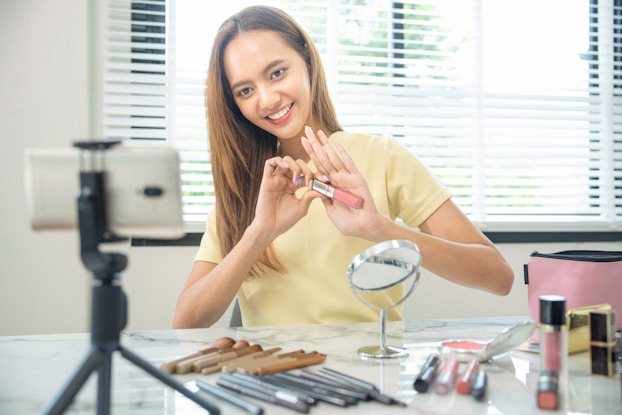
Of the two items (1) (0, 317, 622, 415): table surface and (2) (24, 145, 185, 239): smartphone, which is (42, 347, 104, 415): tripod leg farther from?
(2) (24, 145, 185, 239): smartphone

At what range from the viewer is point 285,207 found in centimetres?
135

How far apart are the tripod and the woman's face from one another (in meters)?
0.87

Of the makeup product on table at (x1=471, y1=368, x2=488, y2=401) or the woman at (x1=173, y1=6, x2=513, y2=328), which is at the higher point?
the woman at (x1=173, y1=6, x2=513, y2=328)

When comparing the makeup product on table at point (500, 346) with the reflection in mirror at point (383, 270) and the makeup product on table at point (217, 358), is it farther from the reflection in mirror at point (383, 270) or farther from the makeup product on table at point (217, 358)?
the makeup product on table at point (217, 358)

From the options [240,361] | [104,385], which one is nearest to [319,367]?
[240,361]

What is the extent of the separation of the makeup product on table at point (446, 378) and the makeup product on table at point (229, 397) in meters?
0.21

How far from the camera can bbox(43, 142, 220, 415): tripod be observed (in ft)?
1.94

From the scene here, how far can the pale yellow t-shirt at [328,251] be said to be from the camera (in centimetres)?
140

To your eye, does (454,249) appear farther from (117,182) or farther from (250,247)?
(117,182)

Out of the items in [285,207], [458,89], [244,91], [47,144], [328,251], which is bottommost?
[328,251]

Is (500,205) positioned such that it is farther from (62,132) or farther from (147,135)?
(62,132)

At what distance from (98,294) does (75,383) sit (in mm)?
85

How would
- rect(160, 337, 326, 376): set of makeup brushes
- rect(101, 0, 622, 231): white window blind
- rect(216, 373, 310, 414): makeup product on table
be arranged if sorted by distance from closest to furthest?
rect(216, 373, 310, 414): makeup product on table → rect(160, 337, 326, 376): set of makeup brushes → rect(101, 0, 622, 231): white window blind

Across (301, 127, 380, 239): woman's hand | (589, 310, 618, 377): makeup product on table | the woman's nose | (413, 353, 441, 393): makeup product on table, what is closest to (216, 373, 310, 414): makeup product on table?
(413, 353, 441, 393): makeup product on table
